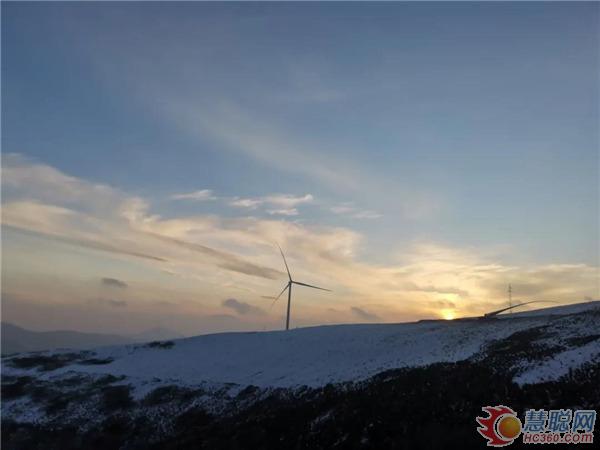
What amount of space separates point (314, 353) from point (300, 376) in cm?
1077

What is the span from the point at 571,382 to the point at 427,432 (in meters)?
8.68

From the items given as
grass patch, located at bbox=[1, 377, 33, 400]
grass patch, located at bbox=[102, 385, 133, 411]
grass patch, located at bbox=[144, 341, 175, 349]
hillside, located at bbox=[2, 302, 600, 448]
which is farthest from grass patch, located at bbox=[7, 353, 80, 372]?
grass patch, located at bbox=[102, 385, 133, 411]

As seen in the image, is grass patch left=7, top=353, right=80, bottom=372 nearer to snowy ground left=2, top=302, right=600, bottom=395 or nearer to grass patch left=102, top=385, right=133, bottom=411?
snowy ground left=2, top=302, right=600, bottom=395

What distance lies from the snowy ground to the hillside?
0.17 meters

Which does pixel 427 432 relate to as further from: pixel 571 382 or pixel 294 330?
pixel 294 330

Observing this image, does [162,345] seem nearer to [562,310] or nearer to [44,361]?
[44,361]

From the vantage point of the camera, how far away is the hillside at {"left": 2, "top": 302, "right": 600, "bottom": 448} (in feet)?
94.0

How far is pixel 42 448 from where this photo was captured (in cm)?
3797

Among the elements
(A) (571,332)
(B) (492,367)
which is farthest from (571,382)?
(A) (571,332)

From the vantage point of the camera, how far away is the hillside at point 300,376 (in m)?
28.6

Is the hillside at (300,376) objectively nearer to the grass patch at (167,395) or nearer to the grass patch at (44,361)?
the grass patch at (167,395)

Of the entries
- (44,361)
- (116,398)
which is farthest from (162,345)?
(116,398)

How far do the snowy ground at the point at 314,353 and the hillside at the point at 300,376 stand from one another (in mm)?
171

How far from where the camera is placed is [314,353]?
55844 millimetres
